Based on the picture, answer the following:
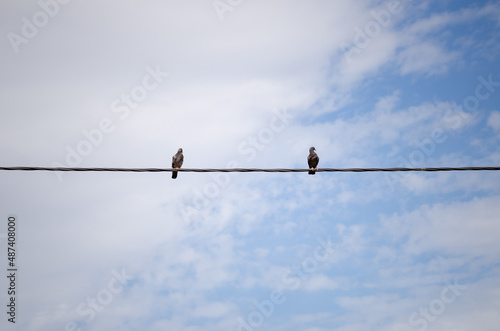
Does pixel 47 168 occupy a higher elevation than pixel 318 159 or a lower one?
lower

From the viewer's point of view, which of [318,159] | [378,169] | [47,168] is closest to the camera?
[47,168]

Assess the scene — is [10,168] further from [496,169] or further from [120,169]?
[496,169]

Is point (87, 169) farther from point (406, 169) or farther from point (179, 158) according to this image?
point (179, 158)

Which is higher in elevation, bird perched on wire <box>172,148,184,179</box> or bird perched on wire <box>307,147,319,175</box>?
bird perched on wire <box>172,148,184,179</box>

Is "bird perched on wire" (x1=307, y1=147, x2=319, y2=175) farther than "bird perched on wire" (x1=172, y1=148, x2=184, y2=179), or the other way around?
"bird perched on wire" (x1=172, y1=148, x2=184, y2=179)

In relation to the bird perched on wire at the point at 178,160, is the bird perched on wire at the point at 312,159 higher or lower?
lower

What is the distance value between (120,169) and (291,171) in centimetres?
300

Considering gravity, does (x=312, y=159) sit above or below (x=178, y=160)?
below

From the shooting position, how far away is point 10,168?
26.0 feet

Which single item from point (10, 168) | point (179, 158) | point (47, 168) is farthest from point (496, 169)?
point (179, 158)

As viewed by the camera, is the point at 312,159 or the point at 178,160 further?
the point at 178,160

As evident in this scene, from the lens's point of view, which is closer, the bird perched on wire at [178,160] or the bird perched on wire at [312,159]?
the bird perched on wire at [312,159]

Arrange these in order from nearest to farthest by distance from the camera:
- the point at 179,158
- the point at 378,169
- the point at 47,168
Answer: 1. the point at 47,168
2. the point at 378,169
3. the point at 179,158

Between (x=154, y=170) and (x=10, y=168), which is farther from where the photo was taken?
(x=154, y=170)
